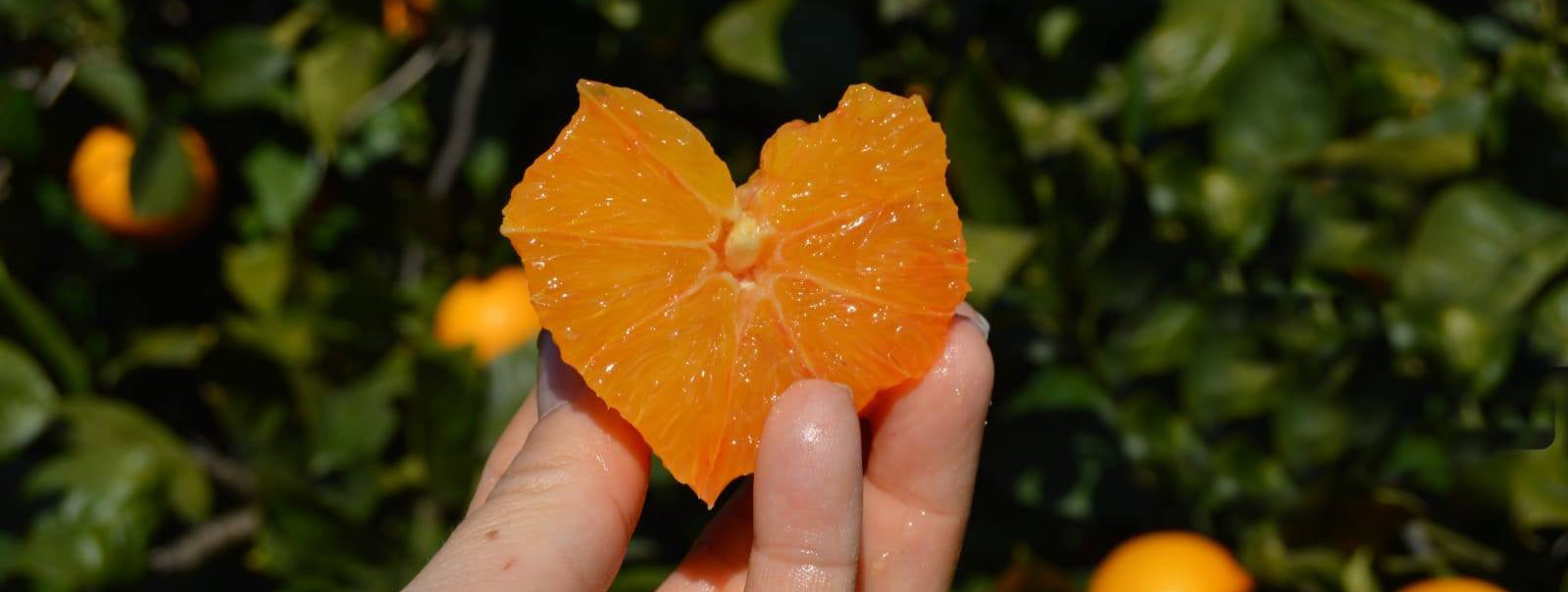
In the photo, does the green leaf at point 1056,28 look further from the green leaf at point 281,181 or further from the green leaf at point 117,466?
the green leaf at point 117,466

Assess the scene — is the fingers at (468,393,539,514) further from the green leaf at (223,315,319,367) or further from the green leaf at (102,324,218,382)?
the green leaf at (102,324,218,382)

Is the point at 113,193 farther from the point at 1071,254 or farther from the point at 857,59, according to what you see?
the point at 1071,254

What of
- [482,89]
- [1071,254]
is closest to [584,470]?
[1071,254]

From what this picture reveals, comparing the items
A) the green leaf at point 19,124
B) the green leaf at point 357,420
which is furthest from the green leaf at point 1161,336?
the green leaf at point 19,124

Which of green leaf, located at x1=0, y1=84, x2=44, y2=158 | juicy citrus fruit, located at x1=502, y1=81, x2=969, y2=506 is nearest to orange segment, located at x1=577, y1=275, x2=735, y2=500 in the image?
juicy citrus fruit, located at x1=502, y1=81, x2=969, y2=506

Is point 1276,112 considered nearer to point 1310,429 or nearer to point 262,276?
point 1310,429
